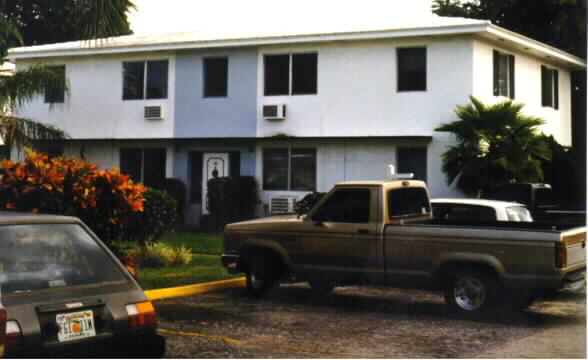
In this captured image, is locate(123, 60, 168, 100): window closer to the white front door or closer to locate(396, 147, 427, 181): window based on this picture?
the white front door

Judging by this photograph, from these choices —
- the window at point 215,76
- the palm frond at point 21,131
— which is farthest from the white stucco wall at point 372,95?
the palm frond at point 21,131

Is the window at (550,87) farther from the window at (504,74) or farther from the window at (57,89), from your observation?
the window at (57,89)

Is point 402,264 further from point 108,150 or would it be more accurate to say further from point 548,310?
point 108,150

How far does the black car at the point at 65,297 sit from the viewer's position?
4371mm

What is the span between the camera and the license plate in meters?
4.48

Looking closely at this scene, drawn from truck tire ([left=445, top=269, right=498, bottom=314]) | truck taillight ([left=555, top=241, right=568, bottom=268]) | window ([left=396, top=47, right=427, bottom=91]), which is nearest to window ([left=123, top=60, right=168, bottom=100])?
window ([left=396, top=47, right=427, bottom=91])

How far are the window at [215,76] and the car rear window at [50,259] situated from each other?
16.5 feet

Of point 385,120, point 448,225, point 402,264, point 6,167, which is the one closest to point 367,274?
point 402,264

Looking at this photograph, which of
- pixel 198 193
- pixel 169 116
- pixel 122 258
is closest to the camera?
→ pixel 122 258

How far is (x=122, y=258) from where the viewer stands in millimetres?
8750

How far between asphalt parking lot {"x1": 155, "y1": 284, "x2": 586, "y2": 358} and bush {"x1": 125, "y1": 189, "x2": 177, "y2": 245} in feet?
3.57

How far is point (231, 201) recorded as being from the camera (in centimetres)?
988

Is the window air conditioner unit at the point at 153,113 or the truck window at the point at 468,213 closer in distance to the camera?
the window air conditioner unit at the point at 153,113

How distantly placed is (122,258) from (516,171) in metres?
4.44
